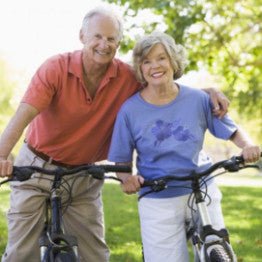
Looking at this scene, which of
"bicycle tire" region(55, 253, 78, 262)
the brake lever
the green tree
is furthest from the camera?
the green tree

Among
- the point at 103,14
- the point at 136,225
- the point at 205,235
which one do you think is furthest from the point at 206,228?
the point at 136,225

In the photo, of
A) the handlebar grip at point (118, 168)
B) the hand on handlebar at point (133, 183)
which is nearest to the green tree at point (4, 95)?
the hand on handlebar at point (133, 183)

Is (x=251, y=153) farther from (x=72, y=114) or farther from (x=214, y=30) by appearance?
(x=214, y=30)

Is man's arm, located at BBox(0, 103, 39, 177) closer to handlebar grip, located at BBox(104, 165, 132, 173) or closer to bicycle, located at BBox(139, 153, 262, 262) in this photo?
handlebar grip, located at BBox(104, 165, 132, 173)

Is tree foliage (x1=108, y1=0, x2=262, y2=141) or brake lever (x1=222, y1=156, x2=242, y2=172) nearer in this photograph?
brake lever (x1=222, y1=156, x2=242, y2=172)

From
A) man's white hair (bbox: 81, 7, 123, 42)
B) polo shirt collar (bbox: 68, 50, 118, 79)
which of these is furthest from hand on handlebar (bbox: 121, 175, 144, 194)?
man's white hair (bbox: 81, 7, 123, 42)

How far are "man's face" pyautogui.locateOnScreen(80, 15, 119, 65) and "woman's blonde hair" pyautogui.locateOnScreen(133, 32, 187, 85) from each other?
216 millimetres

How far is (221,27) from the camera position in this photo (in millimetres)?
10898

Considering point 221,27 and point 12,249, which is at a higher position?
point 221,27

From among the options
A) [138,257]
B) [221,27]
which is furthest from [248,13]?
[138,257]

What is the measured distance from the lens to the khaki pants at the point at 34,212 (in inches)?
145

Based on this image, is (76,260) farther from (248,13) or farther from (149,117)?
(248,13)

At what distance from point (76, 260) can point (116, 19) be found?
5.88 feet

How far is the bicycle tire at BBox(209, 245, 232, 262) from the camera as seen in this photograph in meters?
2.87
